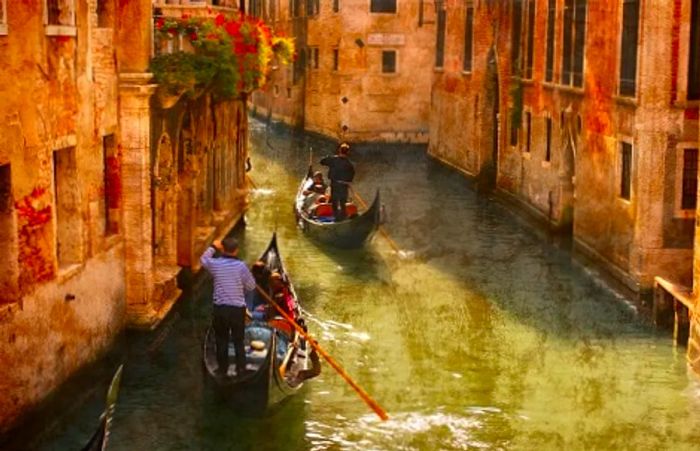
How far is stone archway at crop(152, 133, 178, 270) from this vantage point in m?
13.8

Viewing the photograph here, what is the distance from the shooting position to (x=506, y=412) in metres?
10.3

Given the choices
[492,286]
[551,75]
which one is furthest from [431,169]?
[492,286]

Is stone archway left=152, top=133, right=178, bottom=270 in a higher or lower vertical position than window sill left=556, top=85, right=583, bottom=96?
lower

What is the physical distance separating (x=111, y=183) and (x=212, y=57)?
8.29ft

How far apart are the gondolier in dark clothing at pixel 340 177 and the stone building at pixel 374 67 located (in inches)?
619

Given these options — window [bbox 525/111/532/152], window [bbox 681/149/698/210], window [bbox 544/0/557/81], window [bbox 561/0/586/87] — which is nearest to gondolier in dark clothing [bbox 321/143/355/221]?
window [bbox 561/0/586/87]

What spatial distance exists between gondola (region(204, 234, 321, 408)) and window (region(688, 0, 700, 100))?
5.51 meters

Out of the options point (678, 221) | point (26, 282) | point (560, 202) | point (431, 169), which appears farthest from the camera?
point (431, 169)

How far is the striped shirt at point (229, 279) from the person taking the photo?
31.2 feet

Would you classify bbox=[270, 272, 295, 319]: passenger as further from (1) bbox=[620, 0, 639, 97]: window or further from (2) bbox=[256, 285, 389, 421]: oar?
(1) bbox=[620, 0, 639, 97]: window

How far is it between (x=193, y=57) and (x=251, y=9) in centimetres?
3239

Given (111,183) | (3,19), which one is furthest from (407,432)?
(3,19)

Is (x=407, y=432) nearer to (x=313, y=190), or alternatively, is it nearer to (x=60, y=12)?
(x=60, y=12)

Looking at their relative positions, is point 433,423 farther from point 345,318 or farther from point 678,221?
point 678,221
